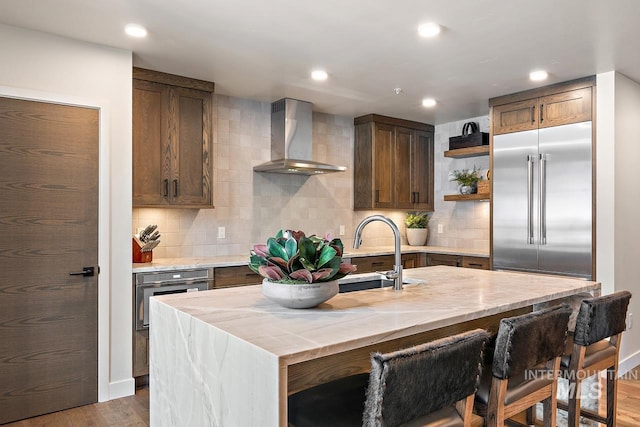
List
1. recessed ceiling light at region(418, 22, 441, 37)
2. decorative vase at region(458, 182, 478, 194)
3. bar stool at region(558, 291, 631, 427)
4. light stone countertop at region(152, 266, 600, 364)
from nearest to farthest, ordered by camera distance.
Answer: light stone countertop at region(152, 266, 600, 364)
bar stool at region(558, 291, 631, 427)
recessed ceiling light at region(418, 22, 441, 37)
decorative vase at region(458, 182, 478, 194)

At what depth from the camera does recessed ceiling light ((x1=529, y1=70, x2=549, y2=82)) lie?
12.2 feet

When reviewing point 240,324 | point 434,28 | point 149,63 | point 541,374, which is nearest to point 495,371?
point 541,374

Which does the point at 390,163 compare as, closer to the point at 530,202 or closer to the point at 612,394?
the point at 530,202

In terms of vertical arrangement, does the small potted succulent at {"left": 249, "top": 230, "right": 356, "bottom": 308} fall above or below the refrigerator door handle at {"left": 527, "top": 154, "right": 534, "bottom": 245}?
below

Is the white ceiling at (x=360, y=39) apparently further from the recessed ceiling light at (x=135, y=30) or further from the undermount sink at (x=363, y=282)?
the undermount sink at (x=363, y=282)

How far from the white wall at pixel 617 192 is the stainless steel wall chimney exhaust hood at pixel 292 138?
2296mm

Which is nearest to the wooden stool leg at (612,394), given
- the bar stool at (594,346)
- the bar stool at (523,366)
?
the bar stool at (594,346)

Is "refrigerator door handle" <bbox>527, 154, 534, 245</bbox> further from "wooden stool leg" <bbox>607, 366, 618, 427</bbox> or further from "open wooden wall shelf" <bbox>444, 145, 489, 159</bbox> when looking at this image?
"wooden stool leg" <bbox>607, 366, 618, 427</bbox>

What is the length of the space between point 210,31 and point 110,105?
904mm

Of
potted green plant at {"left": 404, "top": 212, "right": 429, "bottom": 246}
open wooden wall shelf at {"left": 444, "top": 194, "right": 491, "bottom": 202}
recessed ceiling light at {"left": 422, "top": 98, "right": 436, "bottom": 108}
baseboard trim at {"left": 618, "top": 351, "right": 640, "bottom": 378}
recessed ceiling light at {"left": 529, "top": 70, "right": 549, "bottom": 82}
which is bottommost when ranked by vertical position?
baseboard trim at {"left": 618, "top": 351, "right": 640, "bottom": 378}

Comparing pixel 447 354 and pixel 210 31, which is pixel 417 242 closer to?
pixel 210 31

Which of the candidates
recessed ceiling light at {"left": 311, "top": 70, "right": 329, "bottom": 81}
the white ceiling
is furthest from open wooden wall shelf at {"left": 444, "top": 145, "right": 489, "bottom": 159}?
recessed ceiling light at {"left": 311, "top": 70, "right": 329, "bottom": 81}

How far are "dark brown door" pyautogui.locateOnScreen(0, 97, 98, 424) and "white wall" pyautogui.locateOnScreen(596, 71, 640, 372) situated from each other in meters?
3.81

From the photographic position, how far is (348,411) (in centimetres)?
158
